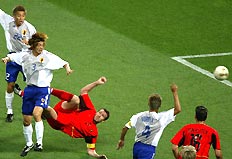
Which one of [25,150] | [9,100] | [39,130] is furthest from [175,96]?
[9,100]

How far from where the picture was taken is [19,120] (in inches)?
670

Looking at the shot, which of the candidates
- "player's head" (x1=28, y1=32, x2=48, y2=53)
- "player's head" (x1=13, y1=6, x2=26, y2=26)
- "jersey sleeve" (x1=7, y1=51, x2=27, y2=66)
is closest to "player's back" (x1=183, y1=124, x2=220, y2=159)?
"player's head" (x1=28, y1=32, x2=48, y2=53)

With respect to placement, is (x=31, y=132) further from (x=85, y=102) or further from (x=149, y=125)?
(x=149, y=125)

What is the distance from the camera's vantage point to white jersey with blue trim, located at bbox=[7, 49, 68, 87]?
1538 centimetres

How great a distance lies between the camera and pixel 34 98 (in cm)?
1545

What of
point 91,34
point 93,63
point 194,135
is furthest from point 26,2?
point 194,135

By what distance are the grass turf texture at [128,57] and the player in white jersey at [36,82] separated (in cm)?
47

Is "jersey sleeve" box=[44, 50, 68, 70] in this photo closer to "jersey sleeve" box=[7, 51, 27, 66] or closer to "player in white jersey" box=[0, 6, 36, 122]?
"jersey sleeve" box=[7, 51, 27, 66]

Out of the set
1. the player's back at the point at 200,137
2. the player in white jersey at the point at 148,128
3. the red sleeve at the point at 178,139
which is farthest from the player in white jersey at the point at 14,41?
the player's back at the point at 200,137

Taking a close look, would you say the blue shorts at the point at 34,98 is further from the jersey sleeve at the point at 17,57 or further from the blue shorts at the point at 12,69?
the blue shorts at the point at 12,69

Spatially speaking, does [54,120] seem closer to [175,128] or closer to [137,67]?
[175,128]

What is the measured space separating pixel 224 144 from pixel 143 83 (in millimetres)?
3413

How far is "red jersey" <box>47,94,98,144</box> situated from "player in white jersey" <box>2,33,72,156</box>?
0.55 metres

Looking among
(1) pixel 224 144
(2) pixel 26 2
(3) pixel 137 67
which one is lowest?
(1) pixel 224 144
